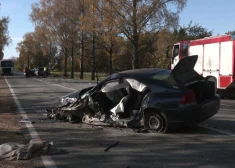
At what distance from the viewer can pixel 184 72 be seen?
7.77m

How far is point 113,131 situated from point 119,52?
49001 millimetres

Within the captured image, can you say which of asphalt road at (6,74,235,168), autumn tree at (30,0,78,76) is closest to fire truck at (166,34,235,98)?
asphalt road at (6,74,235,168)

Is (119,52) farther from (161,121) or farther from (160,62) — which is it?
(161,121)

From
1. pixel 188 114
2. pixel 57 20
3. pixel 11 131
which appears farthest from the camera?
pixel 57 20

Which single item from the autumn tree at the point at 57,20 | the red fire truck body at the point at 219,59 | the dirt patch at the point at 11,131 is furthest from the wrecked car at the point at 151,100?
the autumn tree at the point at 57,20

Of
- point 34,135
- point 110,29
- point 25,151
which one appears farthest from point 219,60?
point 110,29

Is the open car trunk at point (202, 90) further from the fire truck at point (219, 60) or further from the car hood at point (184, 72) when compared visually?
the fire truck at point (219, 60)

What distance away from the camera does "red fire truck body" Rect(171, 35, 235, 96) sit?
14.8m

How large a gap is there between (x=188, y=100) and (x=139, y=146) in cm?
152

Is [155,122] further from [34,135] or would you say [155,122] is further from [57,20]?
[57,20]

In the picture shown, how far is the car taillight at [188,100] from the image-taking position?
7.16m

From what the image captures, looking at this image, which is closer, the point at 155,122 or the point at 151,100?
the point at 151,100

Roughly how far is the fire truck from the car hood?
7213 mm

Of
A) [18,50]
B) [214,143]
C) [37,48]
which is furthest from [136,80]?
[18,50]
